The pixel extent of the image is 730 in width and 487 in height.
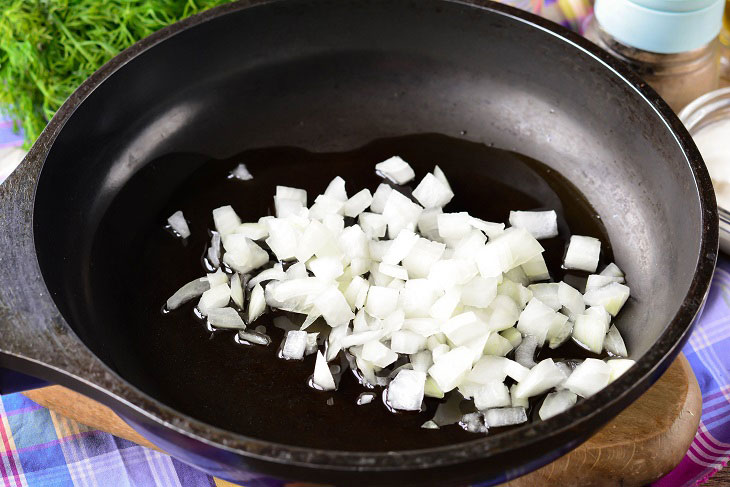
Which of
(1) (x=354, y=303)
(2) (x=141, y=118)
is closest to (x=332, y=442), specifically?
(1) (x=354, y=303)

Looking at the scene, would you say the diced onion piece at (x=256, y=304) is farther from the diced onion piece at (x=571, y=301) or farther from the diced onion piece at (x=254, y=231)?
the diced onion piece at (x=571, y=301)

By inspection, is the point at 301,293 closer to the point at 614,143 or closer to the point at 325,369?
the point at 325,369

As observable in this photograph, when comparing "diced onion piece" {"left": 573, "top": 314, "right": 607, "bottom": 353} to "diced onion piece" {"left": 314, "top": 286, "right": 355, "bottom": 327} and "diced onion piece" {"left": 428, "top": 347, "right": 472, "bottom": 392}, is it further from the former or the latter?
"diced onion piece" {"left": 314, "top": 286, "right": 355, "bottom": 327}


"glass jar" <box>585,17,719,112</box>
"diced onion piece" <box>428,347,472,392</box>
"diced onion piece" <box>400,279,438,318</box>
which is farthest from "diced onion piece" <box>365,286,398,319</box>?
"glass jar" <box>585,17,719,112</box>

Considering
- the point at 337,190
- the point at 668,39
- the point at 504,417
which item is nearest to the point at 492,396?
the point at 504,417

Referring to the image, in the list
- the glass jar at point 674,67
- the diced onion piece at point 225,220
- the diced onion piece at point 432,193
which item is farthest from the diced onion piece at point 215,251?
the glass jar at point 674,67

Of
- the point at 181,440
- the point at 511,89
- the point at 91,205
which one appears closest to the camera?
the point at 181,440
